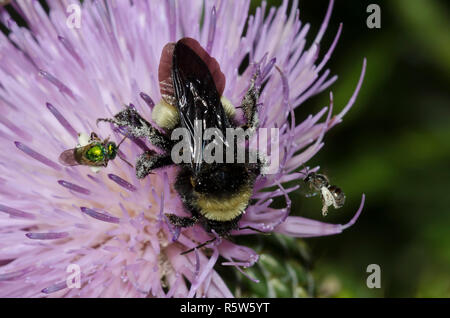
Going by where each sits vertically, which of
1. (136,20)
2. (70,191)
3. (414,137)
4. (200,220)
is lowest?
(200,220)

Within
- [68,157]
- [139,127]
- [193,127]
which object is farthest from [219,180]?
[68,157]

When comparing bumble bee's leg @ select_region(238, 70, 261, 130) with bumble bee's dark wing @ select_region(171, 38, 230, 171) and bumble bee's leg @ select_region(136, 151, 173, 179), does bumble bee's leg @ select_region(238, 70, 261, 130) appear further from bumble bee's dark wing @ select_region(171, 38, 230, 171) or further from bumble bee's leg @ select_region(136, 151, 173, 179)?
bumble bee's leg @ select_region(136, 151, 173, 179)

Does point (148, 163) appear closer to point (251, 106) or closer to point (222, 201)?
point (222, 201)

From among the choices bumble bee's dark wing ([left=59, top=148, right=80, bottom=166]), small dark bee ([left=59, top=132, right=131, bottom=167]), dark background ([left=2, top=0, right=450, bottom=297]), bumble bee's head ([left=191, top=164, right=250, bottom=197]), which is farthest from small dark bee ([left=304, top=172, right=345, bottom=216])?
bumble bee's dark wing ([left=59, top=148, right=80, bottom=166])

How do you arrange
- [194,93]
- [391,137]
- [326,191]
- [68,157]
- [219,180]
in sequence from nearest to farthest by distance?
1. [219,180]
2. [194,93]
3. [68,157]
4. [326,191]
5. [391,137]

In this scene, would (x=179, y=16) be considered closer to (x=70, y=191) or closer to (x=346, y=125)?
(x=70, y=191)
